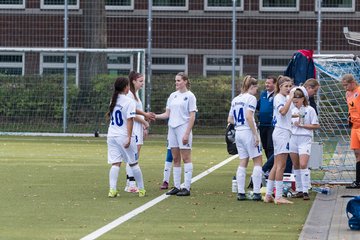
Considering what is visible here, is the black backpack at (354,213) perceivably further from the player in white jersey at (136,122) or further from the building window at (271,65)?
the building window at (271,65)

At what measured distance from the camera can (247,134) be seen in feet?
52.7

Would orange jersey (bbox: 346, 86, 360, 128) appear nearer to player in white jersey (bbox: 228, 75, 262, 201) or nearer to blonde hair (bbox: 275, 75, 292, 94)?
blonde hair (bbox: 275, 75, 292, 94)

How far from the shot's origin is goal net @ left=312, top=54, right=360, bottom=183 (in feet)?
65.8

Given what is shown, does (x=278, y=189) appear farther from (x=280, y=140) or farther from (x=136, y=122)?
(x=136, y=122)

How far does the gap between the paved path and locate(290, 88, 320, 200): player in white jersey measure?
0.44 meters

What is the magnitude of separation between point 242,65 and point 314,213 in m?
20.2

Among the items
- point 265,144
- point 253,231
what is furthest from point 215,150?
point 253,231

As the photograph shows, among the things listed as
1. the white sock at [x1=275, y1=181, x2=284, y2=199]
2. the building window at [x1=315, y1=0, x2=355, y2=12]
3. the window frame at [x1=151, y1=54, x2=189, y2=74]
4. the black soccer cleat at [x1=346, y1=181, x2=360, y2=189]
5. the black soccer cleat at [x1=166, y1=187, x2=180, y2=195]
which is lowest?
the black soccer cleat at [x1=346, y1=181, x2=360, y2=189]

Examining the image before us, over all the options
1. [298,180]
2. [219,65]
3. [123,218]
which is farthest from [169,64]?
[123,218]

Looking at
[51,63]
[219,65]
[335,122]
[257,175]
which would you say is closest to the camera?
[257,175]

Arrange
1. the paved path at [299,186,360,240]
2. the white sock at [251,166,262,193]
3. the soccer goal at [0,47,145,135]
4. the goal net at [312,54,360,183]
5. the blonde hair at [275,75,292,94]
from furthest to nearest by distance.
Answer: the soccer goal at [0,47,145,135] < the goal net at [312,54,360,183] < the blonde hair at [275,75,292,94] < the white sock at [251,166,262,193] < the paved path at [299,186,360,240]

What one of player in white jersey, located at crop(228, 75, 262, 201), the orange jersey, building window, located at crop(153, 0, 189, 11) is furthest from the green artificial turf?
building window, located at crop(153, 0, 189, 11)

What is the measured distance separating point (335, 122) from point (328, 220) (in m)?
9.18

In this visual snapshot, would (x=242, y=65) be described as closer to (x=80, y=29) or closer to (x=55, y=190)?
(x=80, y=29)
